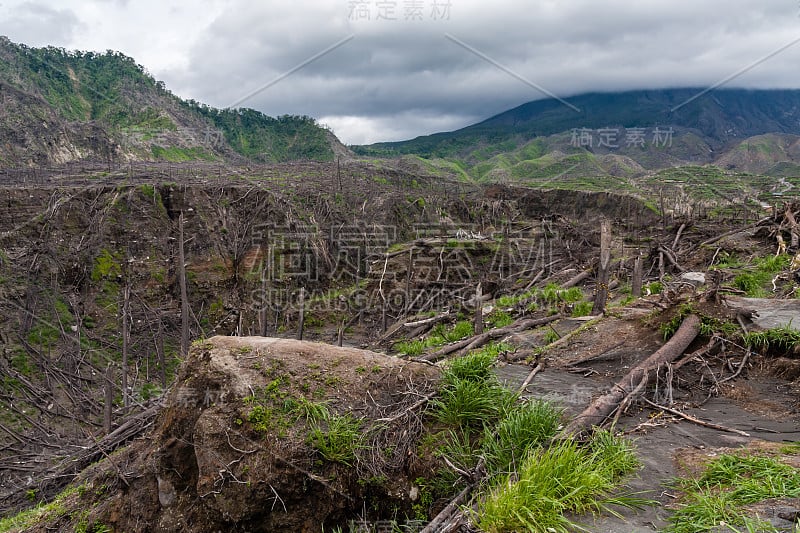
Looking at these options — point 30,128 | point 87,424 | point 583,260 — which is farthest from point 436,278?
point 30,128

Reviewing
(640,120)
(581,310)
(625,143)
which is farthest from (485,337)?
(640,120)

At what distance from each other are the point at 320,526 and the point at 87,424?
38.3 ft

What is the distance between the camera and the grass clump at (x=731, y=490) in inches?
97.6

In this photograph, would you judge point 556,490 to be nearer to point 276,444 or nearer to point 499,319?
point 276,444

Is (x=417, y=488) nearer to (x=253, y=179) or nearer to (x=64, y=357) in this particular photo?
(x=64, y=357)

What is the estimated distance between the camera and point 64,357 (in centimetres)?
1573

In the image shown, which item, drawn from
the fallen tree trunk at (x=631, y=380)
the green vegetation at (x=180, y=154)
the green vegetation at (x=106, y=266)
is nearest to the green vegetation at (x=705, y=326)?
the fallen tree trunk at (x=631, y=380)

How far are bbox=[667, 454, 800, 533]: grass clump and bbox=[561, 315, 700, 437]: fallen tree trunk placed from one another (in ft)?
2.61

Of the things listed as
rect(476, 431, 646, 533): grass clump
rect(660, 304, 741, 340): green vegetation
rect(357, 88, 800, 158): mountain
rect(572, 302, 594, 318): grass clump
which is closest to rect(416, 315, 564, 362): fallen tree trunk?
rect(572, 302, 594, 318): grass clump

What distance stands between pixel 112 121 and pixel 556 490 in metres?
66.7

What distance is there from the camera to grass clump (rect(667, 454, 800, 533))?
248 centimetres

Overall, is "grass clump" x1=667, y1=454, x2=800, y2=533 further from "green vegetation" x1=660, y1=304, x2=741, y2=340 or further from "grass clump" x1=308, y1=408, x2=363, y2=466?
"green vegetation" x1=660, y1=304, x2=741, y2=340

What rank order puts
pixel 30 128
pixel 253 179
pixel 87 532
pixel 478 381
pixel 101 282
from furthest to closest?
1. pixel 30 128
2. pixel 253 179
3. pixel 101 282
4. pixel 87 532
5. pixel 478 381

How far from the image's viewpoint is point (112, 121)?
186 ft
